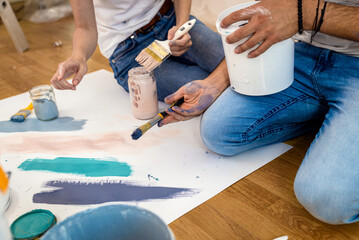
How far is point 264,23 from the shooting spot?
82 cm

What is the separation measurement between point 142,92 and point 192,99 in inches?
9.2

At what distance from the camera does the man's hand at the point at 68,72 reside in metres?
1.14

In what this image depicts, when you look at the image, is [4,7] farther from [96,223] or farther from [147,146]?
[96,223]

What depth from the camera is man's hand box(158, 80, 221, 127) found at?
1.06m

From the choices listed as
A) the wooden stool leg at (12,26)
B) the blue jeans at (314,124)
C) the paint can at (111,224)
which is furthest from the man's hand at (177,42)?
the wooden stool leg at (12,26)

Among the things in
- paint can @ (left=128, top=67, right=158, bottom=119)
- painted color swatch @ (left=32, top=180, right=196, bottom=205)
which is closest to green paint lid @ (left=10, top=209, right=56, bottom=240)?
painted color swatch @ (left=32, top=180, right=196, bottom=205)

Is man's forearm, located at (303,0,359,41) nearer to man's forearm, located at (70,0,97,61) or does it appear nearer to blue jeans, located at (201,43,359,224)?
blue jeans, located at (201,43,359,224)

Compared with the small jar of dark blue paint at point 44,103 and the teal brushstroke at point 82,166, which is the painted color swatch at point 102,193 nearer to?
the teal brushstroke at point 82,166

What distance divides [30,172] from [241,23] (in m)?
0.73

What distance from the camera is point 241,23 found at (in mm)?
937

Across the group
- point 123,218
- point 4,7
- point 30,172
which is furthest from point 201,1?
point 123,218

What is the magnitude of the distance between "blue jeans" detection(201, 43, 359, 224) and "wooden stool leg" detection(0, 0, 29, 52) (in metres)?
1.59

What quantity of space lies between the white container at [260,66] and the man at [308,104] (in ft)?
0.08

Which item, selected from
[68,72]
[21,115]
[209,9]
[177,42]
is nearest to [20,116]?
[21,115]
